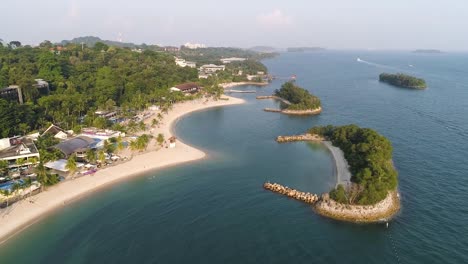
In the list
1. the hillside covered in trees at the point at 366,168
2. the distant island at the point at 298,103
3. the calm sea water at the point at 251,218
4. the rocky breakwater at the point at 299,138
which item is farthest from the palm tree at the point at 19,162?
the distant island at the point at 298,103

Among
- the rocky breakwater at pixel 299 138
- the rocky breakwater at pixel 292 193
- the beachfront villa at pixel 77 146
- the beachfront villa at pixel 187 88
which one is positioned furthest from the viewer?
the beachfront villa at pixel 187 88

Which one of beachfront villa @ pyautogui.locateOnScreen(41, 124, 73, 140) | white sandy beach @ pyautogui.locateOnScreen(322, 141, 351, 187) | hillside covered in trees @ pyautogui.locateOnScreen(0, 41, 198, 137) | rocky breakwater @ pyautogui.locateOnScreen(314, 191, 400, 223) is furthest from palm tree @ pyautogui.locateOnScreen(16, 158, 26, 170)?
white sandy beach @ pyautogui.locateOnScreen(322, 141, 351, 187)

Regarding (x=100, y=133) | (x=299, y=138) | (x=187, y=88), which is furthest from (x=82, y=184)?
(x=187, y=88)

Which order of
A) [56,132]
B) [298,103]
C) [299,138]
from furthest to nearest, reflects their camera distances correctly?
[298,103] → [299,138] → [56,132]

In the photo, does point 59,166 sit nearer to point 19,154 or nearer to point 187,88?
point 19,154

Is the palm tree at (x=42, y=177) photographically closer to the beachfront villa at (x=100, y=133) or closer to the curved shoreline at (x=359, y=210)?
the beachfront villa at (x=100, y=133)

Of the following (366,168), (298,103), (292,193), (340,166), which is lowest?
(292,193)
